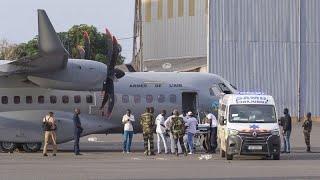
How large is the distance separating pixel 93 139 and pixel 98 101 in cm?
1125

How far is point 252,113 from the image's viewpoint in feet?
93.5

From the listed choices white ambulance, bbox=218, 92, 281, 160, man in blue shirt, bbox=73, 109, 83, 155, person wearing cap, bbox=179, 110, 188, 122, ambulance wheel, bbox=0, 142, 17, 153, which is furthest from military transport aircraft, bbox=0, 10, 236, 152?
white ambulance, bbox=218, 92, 281, 160

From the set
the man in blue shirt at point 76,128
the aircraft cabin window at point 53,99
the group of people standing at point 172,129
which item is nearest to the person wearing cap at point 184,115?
the group of people standing at point 172,129

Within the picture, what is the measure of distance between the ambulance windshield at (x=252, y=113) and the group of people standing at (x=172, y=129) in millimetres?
2630

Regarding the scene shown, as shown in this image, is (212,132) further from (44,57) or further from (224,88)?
(44,57)

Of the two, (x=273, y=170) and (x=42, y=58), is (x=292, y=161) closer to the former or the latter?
(x=273, y=170)

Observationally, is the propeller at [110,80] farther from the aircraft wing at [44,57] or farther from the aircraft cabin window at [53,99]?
the aircraft wing at [44,57]

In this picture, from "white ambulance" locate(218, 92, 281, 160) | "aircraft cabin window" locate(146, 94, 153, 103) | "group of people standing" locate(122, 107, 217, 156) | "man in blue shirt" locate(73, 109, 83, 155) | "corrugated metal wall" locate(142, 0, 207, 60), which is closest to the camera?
"white ambulance" locate(218, 92, 281, 160)

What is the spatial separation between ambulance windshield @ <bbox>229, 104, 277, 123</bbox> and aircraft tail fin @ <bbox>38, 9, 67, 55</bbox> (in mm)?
6550

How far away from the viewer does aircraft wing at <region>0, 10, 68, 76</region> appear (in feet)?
90.0

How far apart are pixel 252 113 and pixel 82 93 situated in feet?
25.9

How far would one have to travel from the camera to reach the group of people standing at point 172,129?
3037 centimetres

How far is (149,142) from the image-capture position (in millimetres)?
30641

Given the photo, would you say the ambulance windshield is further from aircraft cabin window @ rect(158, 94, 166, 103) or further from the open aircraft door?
aircraft cabin window @ rect(158, 94, 166, 103)
